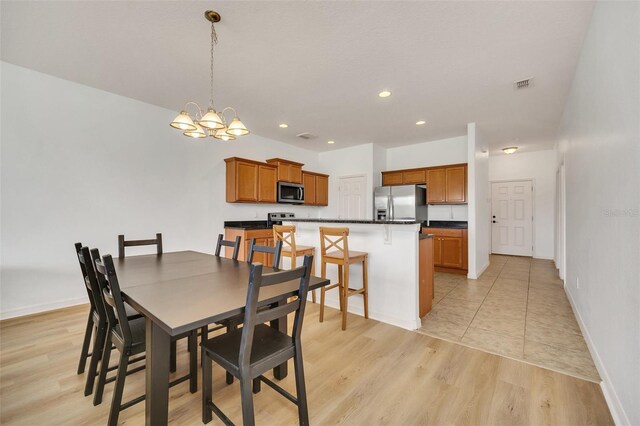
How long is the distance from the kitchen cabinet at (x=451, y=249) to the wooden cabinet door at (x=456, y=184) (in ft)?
2.11

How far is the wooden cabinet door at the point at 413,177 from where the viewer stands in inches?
225

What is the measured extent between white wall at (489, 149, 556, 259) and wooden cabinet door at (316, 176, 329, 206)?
4.91 meters

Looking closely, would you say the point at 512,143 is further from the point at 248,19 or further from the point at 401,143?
the point at 248,19

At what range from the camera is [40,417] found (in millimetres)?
1546

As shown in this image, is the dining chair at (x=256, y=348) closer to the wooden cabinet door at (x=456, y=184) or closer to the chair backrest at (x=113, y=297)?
the chair backrest at (x=113, y=297)

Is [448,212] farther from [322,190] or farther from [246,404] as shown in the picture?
[246,404]

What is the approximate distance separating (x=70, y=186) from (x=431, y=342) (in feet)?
14.4

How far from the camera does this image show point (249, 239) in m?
4.63

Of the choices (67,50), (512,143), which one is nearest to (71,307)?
(67,50)

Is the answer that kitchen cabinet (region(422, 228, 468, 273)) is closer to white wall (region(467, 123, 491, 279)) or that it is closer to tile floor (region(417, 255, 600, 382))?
white wall (region(467, 123, 491, 279))

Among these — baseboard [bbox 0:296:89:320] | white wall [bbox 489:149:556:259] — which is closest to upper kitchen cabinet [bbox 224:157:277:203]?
baseboard [bbox 0:296:89:320]

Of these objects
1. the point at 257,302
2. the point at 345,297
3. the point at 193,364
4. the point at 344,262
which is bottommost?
the point at 193,364

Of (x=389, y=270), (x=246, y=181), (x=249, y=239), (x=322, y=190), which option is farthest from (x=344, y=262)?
(x=322, y=190)

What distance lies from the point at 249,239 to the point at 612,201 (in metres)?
4.30
